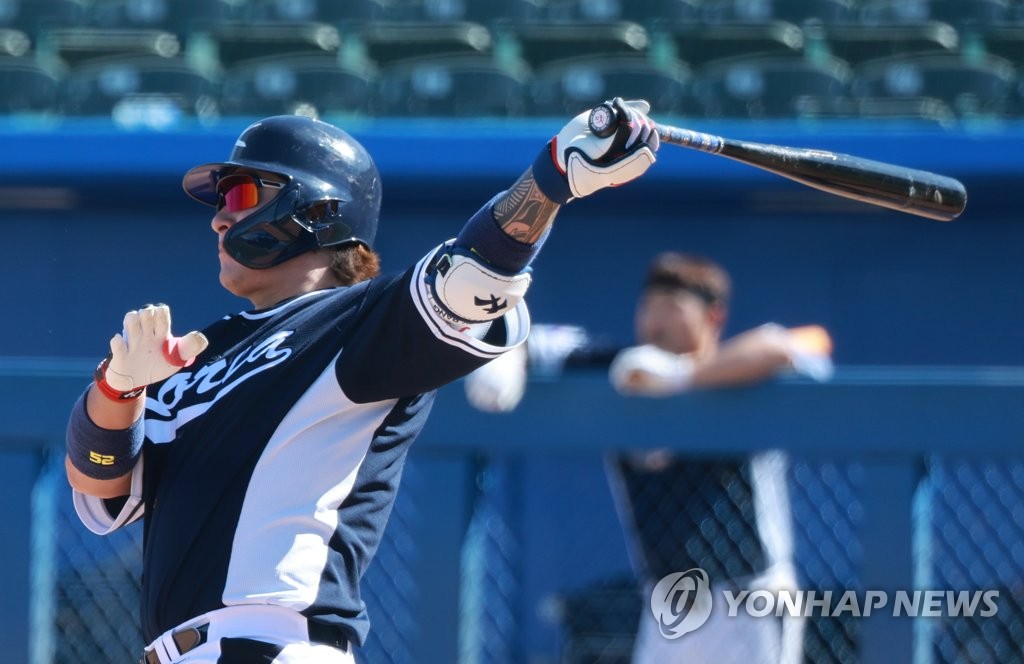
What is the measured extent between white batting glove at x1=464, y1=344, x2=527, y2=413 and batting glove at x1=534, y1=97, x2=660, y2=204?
0.93m

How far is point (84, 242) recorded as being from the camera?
6.12 metres

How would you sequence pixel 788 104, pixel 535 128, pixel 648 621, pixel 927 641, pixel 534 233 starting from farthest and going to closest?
pixel 788 104, pixel 535 128, pixel 648 621, pixel 927 641, pixel 534 233

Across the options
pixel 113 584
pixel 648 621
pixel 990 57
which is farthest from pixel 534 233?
pixel 990 57

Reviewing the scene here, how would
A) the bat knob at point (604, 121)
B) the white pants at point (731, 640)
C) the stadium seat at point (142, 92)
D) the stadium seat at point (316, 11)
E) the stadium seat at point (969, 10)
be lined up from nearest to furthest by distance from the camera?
the bat knob at point (604, 121)
the white pants at point (731, 640)
the stadium seat at point (142, 92)
the stadium seat at point (969, 10)
the stadium seat at point (316, 11)

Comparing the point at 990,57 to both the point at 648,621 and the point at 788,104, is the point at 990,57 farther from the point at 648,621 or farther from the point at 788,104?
the point at 648,621

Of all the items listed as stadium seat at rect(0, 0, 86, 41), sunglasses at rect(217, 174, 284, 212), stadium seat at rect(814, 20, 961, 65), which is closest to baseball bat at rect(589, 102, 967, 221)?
sunglasses at rect(217, 174, 284, 212)

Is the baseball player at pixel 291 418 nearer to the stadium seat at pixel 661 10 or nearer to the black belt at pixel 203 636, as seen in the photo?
the black belt at pixel 203 636

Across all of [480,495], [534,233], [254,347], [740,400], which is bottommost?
[480,495]

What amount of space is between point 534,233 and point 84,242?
481 centimetres

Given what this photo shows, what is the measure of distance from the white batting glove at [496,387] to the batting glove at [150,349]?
0.85 metres

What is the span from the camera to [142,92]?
7.16 m

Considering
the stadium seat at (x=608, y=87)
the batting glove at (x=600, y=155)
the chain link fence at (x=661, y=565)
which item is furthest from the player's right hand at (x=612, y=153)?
the stadium seat at (x=608, y=87)

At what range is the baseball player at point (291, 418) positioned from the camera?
1.74m

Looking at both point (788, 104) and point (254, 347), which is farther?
point (788, 104)
